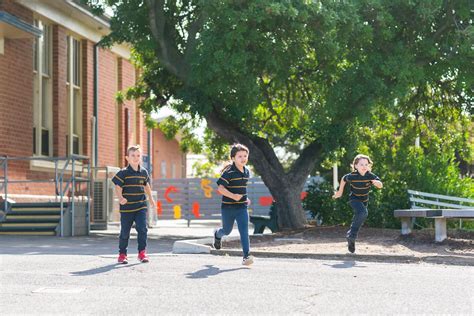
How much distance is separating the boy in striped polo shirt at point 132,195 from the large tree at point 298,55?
5525 millimetres

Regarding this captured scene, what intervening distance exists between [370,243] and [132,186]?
207 inches

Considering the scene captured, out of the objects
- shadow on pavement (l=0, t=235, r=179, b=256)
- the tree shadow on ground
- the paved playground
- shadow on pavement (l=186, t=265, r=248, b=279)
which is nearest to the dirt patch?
the paved playground

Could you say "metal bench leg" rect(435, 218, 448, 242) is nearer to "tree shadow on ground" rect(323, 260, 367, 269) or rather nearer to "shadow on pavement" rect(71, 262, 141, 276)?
"tree shadow on ground" rect(323, 260, 367, 269)

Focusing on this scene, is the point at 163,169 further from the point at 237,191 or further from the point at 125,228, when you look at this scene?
the point at 237,191

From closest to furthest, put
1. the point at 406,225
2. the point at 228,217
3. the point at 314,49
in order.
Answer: the point at 228,217 < the point at 406,225 < the point at 314,49

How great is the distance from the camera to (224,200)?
474 inches

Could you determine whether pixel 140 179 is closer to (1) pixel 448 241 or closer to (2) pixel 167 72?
(1) pixel 448 241

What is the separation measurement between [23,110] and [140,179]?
13365mm

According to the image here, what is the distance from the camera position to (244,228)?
1181 cm

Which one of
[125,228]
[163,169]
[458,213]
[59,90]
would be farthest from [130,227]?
[163,169]

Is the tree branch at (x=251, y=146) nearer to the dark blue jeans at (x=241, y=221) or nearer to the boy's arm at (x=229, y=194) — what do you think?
the dark blue jeans at (x=241, y=221)

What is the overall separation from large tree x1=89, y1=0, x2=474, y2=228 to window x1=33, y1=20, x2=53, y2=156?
18.7ft

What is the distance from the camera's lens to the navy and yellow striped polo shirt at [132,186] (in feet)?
38.6

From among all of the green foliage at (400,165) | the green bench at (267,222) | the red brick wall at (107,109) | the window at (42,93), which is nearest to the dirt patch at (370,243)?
the green bench at (267,222)
